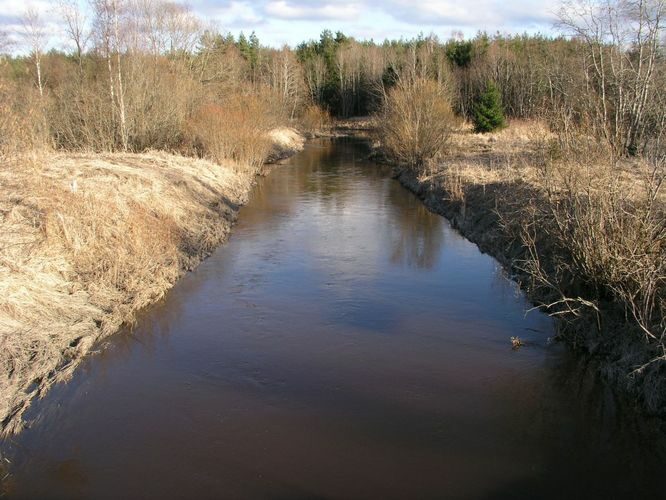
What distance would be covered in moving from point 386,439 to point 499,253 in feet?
25.7

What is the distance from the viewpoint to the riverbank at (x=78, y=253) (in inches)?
314

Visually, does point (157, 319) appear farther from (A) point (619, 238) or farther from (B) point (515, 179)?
(B) point (515, 179)

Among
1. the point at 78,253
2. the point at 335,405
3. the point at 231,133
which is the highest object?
the point at 231,133

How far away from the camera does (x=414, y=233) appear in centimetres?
1598

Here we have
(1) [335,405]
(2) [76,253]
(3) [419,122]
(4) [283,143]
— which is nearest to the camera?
(1) [335,405]

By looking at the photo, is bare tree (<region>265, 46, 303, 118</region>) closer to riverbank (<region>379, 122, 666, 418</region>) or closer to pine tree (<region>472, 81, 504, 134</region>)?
pine tree (<region>472, 81, 504, 134</region>)

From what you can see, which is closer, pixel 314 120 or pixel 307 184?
pixel 307 184

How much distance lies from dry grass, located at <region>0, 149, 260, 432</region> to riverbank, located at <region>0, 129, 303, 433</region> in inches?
0.7

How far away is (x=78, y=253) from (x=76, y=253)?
0.04 meters

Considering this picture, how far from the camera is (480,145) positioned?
29703mm

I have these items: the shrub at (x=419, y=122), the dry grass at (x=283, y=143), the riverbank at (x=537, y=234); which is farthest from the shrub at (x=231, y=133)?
the riverbank at (x=537, y=234)

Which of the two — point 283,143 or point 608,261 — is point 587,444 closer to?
point 608,261

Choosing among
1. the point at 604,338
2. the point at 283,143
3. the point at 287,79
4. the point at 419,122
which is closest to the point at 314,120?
the point at 287,79

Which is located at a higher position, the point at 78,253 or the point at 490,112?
the point at 490,112
